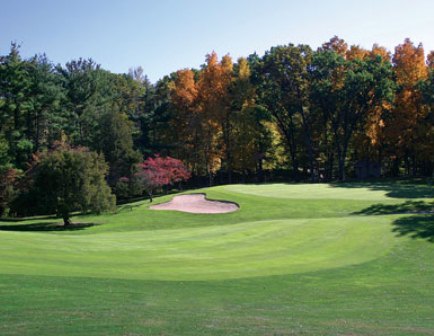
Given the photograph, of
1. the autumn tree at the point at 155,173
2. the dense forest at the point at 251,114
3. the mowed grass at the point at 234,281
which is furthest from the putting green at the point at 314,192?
the dense forest at the point at 251,114

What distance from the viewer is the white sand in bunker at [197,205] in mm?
44969

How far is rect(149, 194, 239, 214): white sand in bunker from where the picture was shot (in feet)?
148

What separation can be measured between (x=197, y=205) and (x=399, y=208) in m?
19.1

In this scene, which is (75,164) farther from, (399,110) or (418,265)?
(399,110)

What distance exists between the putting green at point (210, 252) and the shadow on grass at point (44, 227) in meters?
16.5

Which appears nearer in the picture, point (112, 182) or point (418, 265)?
point (418, 265)

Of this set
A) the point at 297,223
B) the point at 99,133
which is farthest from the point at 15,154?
the point at 297,223

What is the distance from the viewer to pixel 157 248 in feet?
74.5

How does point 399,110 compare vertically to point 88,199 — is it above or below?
above

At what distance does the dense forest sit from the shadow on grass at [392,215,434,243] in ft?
97.9

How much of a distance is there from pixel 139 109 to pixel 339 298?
8972 centimetres

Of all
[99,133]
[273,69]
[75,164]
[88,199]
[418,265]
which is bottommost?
[418,265]

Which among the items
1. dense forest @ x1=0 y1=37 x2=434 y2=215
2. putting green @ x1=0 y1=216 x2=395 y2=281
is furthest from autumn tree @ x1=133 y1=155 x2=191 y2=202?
putting green @ x1=0 y1=216 x2=395 y2=281

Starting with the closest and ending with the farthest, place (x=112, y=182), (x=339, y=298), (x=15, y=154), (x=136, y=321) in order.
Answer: (x=136, y=321) → (x=339, y=298) → (x=112, y=182) → (x=15, y=154)
